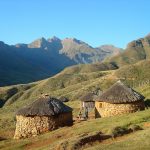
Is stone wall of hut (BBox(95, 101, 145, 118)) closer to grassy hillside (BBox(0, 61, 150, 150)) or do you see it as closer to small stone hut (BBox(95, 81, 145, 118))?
small stone hut (BBox(95, 81, 145, 118))

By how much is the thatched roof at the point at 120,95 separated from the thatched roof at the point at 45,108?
5.75 metres

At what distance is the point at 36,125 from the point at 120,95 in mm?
11001

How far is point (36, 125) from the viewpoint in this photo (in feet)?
136

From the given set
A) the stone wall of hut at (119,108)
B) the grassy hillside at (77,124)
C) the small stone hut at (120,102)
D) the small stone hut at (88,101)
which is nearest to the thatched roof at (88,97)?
the small stone hut at (88,101)

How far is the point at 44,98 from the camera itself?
4297cm

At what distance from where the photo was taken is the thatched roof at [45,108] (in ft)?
134

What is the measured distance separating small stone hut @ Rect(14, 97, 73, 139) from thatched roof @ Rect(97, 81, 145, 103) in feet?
20.2

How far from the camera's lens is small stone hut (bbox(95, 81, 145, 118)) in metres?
44.6

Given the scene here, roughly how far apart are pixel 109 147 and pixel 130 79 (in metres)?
84.4

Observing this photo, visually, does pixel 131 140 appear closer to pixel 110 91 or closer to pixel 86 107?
pixel 110 91

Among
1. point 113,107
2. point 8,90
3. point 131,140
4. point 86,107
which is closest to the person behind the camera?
point 131,140

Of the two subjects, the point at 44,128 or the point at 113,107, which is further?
the point at 113,107

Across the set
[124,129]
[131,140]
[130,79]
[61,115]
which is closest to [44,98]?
[61,115]

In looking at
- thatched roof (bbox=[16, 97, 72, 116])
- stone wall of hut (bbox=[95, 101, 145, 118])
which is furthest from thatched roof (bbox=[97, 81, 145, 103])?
thatched roof (bbox=[16, 97, 72, 116])
